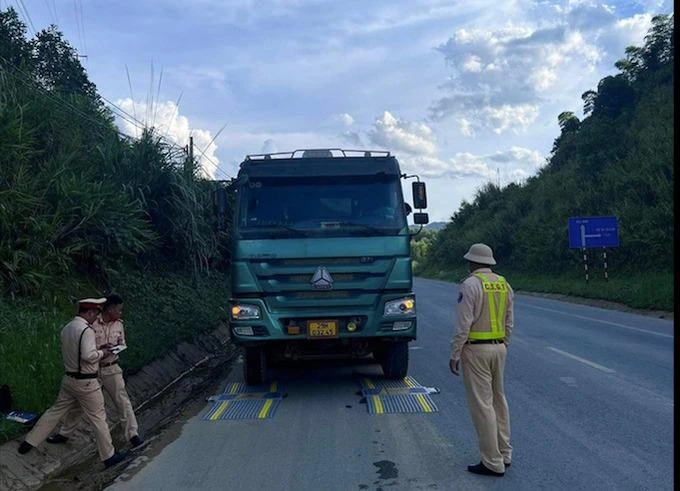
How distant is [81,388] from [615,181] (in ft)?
106

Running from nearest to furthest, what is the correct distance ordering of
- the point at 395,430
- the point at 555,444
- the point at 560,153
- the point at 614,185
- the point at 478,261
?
the point at 478,261 → the point at 555,444 → the point at 395,430 → the point at 614,185 → the point at 560,153

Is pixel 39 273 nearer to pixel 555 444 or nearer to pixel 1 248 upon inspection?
pixel 1 248

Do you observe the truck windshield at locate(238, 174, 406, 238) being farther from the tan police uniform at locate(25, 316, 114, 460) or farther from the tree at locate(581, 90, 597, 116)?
the tree at locate(581, 90, 597, 116)

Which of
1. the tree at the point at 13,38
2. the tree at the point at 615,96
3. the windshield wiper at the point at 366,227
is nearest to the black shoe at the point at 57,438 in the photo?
the windshield wiper at the point at 366,227

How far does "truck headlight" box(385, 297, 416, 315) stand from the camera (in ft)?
29.0

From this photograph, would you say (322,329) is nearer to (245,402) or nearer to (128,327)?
(245,402)

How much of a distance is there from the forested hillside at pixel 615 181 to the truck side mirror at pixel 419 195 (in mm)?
20008

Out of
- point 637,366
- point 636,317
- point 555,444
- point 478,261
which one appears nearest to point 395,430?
point 555,444

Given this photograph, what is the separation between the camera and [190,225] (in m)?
15.9

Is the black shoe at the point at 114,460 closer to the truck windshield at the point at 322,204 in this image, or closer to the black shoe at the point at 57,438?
the black shoe at the point at 57,438

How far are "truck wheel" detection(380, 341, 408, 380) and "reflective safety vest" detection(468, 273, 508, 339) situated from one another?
3803mm

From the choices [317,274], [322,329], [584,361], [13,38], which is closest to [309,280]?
[317,274]

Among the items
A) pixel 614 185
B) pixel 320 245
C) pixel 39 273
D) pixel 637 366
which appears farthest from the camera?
pixel 614 185

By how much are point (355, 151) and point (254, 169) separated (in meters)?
1.45
